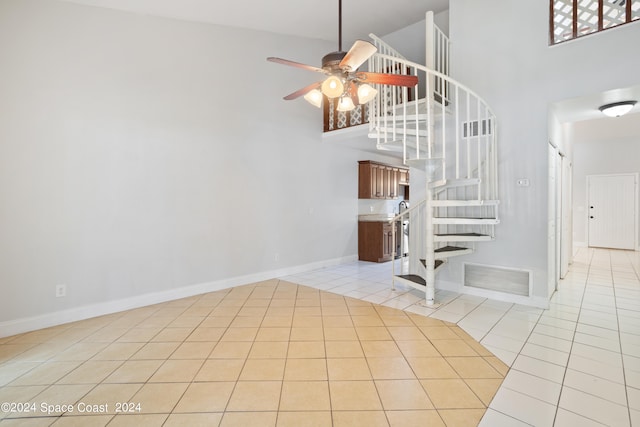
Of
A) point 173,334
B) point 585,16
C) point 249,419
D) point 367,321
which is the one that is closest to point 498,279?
point 367,321

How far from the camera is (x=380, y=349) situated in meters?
2.62

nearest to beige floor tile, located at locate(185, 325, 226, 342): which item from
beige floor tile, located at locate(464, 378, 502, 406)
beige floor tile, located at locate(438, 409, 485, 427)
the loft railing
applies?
beige floor tile, located at locate(438, 409, 485, 427)

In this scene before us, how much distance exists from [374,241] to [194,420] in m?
5.24

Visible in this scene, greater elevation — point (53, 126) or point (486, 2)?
point (486, 2)

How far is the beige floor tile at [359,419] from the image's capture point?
1716 millimetres

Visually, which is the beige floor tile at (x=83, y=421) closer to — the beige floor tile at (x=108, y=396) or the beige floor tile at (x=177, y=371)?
the beige floor tile at (x=108, y=396)

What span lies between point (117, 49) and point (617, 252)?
1122 cm

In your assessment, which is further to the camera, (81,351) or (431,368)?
(81,351)

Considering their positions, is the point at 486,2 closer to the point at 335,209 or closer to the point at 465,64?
the point at 465,64

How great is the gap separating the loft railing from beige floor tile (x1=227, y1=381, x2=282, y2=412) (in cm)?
473

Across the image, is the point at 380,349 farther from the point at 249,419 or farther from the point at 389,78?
the point at 389,78

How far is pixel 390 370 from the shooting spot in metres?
2.28

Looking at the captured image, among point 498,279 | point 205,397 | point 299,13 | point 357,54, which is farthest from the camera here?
point 299,13

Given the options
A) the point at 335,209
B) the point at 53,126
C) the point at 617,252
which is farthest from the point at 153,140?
the point at 617,252
